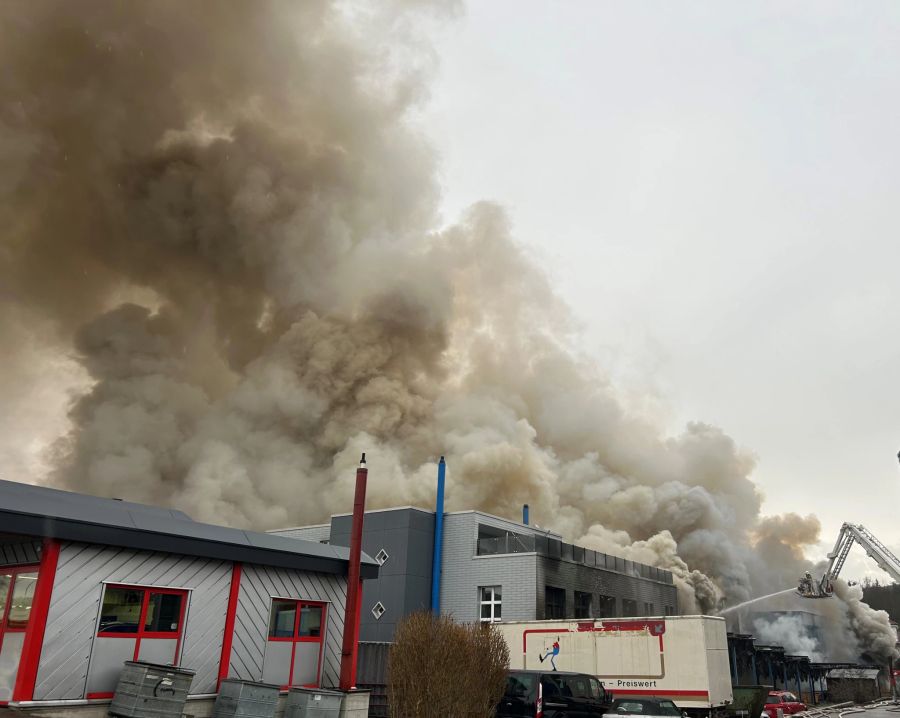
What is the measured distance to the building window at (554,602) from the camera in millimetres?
27438

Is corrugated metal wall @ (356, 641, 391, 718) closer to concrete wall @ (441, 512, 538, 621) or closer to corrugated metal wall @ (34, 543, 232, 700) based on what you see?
concrete wall @ (441, 512, 538, 621)

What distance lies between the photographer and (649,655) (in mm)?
18688

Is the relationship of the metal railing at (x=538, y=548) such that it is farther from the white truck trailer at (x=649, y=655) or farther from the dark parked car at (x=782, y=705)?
the dark parked car at (x=782, y=705)

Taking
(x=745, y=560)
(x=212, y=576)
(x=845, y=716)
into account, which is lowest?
(x=845, y=716)

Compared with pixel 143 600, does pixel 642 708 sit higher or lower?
lower

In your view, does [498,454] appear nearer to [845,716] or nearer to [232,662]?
[845,716]

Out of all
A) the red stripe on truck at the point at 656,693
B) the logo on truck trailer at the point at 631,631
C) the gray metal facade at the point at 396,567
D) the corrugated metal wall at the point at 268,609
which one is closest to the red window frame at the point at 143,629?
the corrugated metal wall at the point at 268,609

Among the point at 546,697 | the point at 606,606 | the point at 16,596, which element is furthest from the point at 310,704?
the point at 606,606

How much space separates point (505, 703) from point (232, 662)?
19.6ft

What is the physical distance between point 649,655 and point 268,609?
403 inches

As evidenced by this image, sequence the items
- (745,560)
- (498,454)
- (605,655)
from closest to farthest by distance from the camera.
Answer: (605,655)
(498,454)
(745,560)

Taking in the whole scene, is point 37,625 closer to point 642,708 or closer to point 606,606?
point 642,708

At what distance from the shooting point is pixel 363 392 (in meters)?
51.6

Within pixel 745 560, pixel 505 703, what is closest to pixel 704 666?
pixel 505 703
